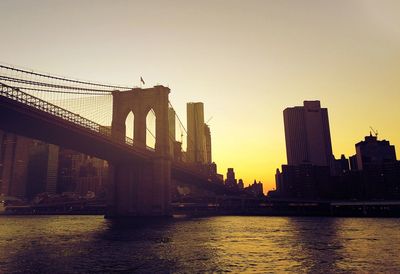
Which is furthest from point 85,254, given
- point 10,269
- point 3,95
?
point 3,95

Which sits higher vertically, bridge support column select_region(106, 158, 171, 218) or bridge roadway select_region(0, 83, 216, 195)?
bridge roadway select_region(0, 83, 216, 195)

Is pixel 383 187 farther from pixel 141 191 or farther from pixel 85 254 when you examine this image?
pixel 85 254

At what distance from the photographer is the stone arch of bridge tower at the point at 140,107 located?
72.2m

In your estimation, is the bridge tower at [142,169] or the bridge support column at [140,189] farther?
the bridge tower at [142,169]

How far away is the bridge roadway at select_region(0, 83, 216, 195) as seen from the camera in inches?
1517

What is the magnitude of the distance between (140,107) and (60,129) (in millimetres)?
29298

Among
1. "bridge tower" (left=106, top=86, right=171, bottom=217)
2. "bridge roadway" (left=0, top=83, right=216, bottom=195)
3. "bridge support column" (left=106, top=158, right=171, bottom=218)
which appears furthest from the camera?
"bridge tower" (left=106, top=86, right=171, bottom=217)

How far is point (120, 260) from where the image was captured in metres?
22.5

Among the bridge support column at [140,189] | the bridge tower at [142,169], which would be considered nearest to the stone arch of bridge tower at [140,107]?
the bridge tower at [142,169]

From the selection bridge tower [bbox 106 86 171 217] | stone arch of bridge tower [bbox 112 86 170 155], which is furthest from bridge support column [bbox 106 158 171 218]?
stone arch of bridge tower [bbox 112 86 170 155]

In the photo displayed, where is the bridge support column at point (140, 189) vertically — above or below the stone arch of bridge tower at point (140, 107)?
below

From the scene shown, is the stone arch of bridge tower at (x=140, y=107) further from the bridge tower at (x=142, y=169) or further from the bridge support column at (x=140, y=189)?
the bridge support column at (x=140, y=189)

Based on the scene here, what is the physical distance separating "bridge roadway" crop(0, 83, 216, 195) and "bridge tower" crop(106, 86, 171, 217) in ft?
6.00

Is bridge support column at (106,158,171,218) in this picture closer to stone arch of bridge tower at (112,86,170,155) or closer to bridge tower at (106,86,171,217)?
bridge tower at (106,86,171,217)
